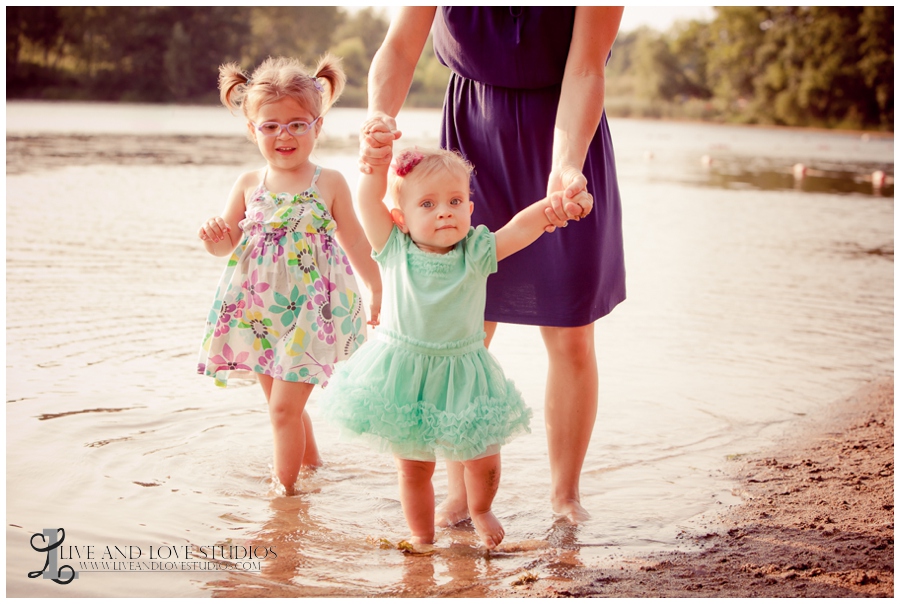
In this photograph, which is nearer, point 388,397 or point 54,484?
point 388,397

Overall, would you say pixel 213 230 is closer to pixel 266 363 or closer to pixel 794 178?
pixel 266 363

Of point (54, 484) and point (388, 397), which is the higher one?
point (388, 397)

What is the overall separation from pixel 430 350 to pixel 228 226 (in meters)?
1.07

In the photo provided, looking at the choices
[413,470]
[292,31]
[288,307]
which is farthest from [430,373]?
[292,31]

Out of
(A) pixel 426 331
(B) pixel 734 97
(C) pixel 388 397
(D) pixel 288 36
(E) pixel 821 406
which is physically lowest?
(E) pixel 821 406

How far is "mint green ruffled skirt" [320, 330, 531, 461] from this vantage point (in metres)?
2.53

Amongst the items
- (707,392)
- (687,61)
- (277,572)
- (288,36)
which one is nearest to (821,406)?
(707,392)

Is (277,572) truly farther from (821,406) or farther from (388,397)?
(821,406)

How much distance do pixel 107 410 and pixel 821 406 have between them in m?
3.11

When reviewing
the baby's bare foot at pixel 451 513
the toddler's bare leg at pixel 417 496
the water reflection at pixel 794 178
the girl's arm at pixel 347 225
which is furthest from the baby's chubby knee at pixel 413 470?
the water reflection at pixel 794 178

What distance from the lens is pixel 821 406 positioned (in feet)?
14.1

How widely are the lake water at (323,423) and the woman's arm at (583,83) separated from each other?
45.9 inches

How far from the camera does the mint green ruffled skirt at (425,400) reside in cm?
253

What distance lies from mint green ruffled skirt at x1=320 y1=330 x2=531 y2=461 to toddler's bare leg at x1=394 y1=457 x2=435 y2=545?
0.22 feet
